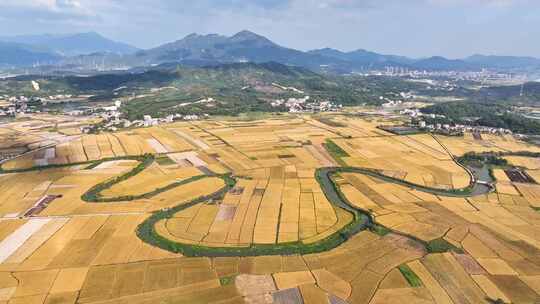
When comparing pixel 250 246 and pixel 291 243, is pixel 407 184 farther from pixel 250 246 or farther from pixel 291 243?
pixel 250 246

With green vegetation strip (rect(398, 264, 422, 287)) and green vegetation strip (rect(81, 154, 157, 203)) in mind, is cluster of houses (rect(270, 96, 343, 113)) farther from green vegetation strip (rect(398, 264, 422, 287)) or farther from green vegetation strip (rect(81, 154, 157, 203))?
green vegetation strip (rect(398, 264, 422, 287))

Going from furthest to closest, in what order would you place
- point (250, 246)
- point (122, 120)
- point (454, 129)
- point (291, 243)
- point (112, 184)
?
1. point (122, 120)
2. point (454, 129)
3. point (112, 184)
4. point (291, 243)
5. point (250, 246)

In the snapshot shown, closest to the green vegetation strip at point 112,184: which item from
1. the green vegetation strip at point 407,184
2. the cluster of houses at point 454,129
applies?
the green vegetation strip at point 407,184

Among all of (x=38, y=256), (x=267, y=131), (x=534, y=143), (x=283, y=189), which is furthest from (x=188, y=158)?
(x=534, y=143)

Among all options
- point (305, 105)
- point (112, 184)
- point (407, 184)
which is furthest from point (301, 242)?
point (305, 105)

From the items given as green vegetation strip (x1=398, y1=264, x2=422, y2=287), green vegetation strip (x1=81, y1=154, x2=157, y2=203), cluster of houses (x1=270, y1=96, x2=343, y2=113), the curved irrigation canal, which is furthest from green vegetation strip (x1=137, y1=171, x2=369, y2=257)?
cluster of houses (x1=270, y1=96, x2=343, y2=113)

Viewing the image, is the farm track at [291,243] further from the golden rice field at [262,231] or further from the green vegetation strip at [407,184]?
the golden rice field at [262,231]

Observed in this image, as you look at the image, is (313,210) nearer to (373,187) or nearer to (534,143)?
(373,187)
